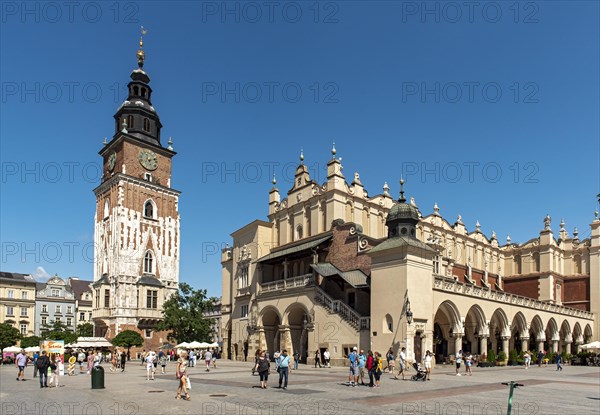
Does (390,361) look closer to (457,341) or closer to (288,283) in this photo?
(457,341)

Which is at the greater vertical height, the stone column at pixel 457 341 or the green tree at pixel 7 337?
the stone column at pixel 457 341

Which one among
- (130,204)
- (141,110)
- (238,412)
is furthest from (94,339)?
(238,412)

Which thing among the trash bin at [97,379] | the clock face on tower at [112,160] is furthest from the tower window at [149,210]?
the trash bin at [97,379]

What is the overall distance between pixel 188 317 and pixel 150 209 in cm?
2033

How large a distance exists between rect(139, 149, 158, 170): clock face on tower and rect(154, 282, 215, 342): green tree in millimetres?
19930

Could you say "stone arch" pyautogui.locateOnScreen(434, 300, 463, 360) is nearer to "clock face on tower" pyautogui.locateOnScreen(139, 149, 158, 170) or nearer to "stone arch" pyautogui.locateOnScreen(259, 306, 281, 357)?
"stone arch" pyautogui.locateOnScreen(259, 306, 281, 357)

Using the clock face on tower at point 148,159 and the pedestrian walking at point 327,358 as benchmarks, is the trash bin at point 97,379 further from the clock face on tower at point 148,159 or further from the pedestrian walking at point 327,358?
the clock face on tower at point 148,159

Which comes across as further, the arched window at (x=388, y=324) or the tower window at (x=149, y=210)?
the tower window at (x=149, y=210)

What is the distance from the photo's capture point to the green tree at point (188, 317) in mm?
58281

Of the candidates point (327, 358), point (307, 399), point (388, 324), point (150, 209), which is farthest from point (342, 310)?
point (150, 209)

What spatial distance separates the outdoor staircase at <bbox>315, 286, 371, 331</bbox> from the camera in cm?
3544

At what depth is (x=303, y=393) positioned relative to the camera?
19797mm

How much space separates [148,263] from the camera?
70.7 m

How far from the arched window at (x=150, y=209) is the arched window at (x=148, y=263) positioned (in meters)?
5.14
